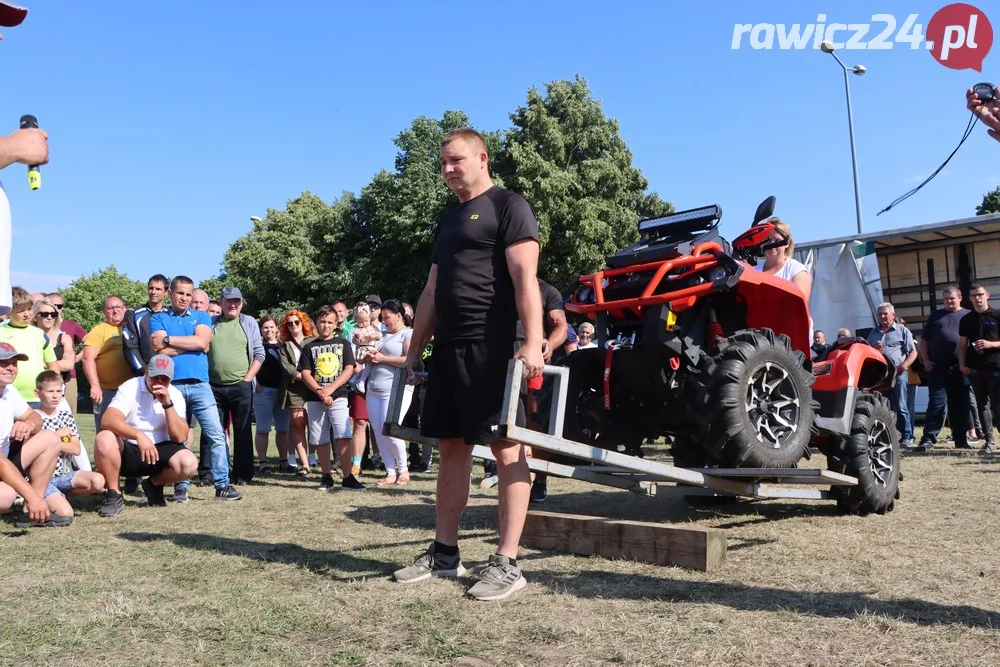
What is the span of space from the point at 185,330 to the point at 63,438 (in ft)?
5.17

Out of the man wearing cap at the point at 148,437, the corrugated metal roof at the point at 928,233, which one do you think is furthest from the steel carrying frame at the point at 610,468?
the corrugated metal roof at the point at 928,233

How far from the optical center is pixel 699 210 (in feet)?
16.8

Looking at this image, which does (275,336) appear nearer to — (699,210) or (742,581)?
(699,210)

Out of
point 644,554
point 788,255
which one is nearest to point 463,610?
point 644,554

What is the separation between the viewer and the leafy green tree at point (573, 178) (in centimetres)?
3238

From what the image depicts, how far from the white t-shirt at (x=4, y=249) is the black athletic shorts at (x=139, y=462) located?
15.2 ft

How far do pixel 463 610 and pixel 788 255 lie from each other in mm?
3381

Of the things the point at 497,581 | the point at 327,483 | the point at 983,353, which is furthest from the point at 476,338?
the point at 983,353

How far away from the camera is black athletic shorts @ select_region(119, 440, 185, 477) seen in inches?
261

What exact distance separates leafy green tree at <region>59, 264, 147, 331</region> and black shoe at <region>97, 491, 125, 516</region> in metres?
36.3

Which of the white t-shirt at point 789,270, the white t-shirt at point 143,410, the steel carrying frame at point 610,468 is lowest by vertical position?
the steel carrying frame at point 610,468

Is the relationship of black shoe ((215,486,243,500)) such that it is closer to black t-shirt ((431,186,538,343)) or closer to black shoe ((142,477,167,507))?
black shoe ((142,477,167,507))

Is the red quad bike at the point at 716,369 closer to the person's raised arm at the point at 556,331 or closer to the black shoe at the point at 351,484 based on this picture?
the person's raised arm at the point at 556,331

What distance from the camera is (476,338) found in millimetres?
3842
